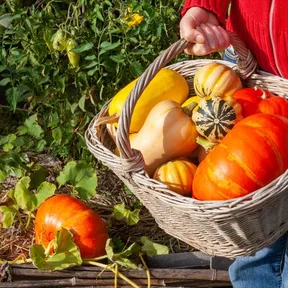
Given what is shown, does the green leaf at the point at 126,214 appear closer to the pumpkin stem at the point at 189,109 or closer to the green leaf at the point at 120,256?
the green leaf at the point at 120,256

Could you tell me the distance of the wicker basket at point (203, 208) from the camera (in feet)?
4.88

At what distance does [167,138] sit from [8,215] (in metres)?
0.84

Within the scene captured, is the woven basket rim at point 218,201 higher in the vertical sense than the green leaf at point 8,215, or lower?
higher

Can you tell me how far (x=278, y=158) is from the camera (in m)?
1.54

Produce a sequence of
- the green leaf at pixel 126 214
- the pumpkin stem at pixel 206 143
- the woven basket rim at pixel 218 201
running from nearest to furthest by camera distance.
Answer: the woven basket rim at pixel 218 201, the pumpkin stem at pixel 206 143, the green leaf at pixel 126 214

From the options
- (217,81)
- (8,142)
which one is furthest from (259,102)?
(8,142)

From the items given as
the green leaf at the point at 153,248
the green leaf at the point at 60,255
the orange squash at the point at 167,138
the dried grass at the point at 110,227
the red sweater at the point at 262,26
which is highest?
the red sweater at the point at 262,26

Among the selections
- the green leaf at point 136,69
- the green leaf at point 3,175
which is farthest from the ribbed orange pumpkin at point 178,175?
the green leaf at point 3,175

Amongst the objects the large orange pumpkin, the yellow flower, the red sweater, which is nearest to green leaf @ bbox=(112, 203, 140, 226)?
the large orange pumpkin

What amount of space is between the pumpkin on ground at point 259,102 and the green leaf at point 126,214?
72 centimetres

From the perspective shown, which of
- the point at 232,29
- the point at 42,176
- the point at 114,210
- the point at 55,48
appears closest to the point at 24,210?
the point at 42,176

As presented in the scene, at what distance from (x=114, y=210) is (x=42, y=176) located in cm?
30

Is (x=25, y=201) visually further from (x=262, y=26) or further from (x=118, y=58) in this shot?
(x=262, y=26)

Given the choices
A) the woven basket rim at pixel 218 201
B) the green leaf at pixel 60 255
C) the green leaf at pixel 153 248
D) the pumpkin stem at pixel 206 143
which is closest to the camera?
the woven basket rim at pixel 218 201
